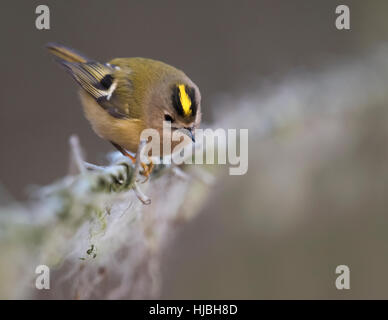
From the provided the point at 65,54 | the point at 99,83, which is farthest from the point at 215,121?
the point at 65,54

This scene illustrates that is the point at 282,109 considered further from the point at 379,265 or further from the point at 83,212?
the point at 83,212

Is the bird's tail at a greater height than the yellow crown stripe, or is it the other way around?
the bird's tail

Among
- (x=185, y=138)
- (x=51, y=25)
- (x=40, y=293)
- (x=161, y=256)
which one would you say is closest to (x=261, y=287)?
(x=161, y=256)

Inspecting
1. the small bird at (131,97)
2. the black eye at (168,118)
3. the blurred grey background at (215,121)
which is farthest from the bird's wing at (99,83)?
the blurred grey background at (215,121)

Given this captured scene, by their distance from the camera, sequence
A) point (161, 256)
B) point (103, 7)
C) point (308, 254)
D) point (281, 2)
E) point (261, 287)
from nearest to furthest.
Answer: point (161, 256) < point (261, 287) < point (308, 254) < point (103, 7) < point (281, 2)

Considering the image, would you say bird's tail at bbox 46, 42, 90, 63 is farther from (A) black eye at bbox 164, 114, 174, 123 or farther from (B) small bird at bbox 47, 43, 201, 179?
(A) black eye at bbox 164, 114, 174, 123

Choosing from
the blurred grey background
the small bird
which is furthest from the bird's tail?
the blurred grey background
